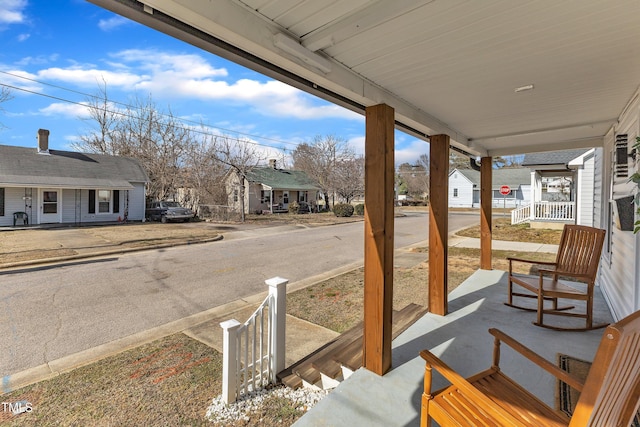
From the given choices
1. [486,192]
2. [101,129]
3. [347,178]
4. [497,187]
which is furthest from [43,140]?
[497,187]

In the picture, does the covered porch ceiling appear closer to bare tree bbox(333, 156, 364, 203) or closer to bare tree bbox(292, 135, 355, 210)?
bare tree bbox(333, 156, 364, 203)

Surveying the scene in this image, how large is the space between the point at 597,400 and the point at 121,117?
28.6m

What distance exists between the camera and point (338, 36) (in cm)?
179

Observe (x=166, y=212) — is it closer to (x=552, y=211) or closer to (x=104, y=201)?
(x=104, y=201)

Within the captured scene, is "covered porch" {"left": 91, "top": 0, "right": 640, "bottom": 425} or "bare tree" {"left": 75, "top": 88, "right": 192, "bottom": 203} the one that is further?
"bare tree" {"left": 75, "top": 88, "right": 192, "bottom": 203}

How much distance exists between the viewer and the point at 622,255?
3.52 m

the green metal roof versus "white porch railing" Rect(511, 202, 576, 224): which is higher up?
the green metal roof

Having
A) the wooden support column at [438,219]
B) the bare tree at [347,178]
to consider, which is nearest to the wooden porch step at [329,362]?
the wooden support column at [438,219]

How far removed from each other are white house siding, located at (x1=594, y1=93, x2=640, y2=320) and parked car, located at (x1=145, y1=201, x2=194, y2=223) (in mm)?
17931

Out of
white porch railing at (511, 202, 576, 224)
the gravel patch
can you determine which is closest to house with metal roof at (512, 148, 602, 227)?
white porch railing at (511, 202, 576, 224)

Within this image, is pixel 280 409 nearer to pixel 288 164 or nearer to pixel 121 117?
pixel 121 117

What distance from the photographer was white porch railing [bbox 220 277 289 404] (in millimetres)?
2531

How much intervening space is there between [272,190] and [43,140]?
14222 millimetres

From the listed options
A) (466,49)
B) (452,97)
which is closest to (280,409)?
(466,49)
